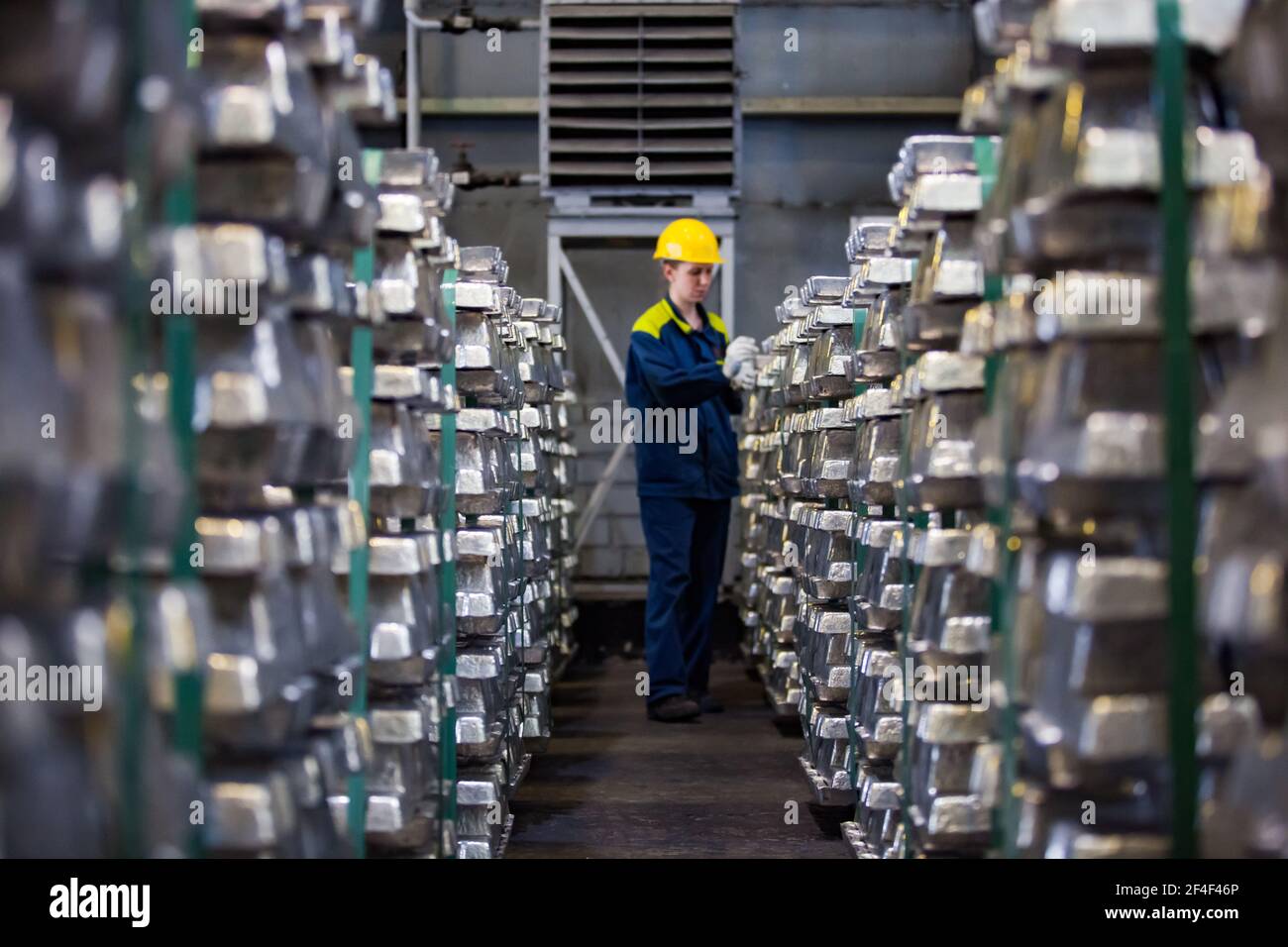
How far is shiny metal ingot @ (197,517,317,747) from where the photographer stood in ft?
7.77

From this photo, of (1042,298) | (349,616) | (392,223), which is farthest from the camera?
(392,223)

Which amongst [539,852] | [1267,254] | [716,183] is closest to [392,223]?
[1267,254]

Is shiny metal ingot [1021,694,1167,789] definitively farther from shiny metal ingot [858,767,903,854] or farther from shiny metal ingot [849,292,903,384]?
shiny metal ingot [849,292,903,384]

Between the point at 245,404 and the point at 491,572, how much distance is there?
106 inches

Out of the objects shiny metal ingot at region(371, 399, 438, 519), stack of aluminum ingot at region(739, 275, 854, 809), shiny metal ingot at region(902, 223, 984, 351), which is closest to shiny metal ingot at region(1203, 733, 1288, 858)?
shiny metal ingot at region(902, 223, 984, 351)

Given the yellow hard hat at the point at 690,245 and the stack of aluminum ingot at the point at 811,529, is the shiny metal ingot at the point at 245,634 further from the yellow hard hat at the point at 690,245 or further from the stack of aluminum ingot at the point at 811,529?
the yellow hard hat at the point at 690,245

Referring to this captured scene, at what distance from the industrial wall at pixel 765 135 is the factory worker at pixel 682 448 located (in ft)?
13.1

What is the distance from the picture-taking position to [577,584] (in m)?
11.2

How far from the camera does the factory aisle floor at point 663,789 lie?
5.05 m

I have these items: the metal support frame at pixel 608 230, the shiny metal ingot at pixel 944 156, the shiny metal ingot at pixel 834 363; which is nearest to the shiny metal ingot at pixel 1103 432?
the shiny metal ingot at pixel 944 156

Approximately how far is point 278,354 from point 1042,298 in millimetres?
1250

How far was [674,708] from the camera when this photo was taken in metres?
7.57
